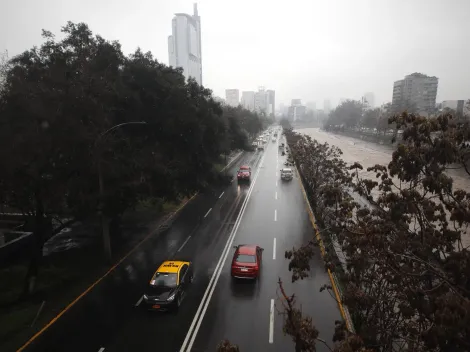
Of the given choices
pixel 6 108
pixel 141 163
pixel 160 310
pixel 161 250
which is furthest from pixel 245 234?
pixel 6 108

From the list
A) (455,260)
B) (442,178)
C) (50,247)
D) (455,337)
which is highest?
(442,178)

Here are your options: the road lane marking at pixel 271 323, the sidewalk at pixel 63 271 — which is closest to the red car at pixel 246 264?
the road lane marking at pixel 271 323

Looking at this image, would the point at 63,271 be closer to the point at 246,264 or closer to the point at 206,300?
the point at 206,300

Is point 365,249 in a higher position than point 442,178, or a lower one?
lower

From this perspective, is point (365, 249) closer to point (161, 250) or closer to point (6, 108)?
point (161, 250)

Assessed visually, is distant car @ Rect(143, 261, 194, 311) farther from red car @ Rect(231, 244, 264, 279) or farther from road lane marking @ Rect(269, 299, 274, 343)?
road lane marking @ Rect(269, 299, 274, 343)

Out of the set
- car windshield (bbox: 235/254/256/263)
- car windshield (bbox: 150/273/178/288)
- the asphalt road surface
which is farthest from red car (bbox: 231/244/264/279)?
car windshield (bbox: 150/273/178/288)

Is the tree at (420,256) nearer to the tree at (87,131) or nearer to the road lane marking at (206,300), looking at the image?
the road lane marking at (206,300)
